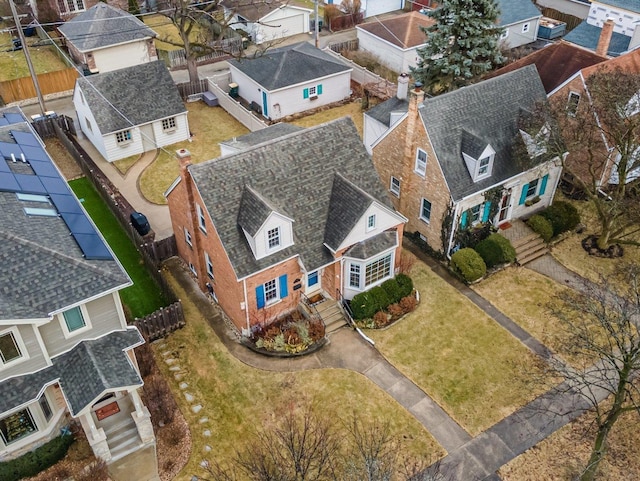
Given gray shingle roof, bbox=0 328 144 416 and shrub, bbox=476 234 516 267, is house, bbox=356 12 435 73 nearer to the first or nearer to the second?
shrub, bbox=476 234 516 267

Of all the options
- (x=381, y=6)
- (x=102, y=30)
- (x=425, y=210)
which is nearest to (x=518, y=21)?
(x=381, y=6)

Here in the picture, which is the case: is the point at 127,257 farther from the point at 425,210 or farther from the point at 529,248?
the point at 529,248

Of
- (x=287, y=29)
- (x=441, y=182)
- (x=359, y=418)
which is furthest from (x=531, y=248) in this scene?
(x=287, y=29)

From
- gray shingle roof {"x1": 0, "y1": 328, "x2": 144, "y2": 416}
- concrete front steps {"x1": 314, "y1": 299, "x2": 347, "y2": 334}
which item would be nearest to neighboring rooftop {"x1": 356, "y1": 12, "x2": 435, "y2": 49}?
concrete front steps {"x1": 314, "y1": 299, "x2": 347, "y2": 334}

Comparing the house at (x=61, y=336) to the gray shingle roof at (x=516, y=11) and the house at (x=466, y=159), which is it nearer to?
the house at (x=466, y=159)

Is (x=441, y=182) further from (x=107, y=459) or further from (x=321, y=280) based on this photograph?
(x=107, y=459)

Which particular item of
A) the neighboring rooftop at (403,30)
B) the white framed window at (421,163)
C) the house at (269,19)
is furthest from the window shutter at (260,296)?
the house at (269,19)

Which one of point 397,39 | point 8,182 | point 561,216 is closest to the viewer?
point 8,182

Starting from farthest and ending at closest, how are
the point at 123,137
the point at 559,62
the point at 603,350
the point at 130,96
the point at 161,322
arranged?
the point at 123,137 < the point at 130,96 < the point at 559,62 < the point at 161,322 < the point at 603,350
